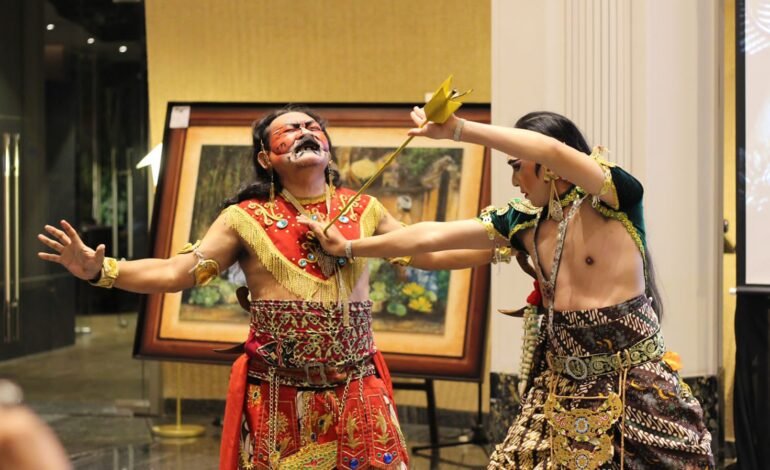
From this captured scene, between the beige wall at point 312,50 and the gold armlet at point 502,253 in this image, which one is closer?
the gold armlet at point 502,253

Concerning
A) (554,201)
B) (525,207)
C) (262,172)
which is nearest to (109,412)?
(262,172)

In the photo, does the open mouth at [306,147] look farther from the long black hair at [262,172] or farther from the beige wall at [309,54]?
the beige wall at [309,54]

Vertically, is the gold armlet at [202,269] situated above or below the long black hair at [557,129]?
below

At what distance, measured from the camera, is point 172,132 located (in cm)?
562

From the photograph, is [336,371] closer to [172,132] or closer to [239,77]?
[172,132]

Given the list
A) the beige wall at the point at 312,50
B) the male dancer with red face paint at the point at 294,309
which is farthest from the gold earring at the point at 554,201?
the beige wall at the point at 312,50

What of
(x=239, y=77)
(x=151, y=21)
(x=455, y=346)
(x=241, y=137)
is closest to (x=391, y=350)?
(x=455, y=346)

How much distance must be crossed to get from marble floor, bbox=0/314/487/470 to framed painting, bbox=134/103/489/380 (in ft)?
1.50

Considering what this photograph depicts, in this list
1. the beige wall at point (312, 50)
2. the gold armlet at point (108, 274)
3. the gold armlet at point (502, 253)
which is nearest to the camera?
the gold armlet at point (502, 253)

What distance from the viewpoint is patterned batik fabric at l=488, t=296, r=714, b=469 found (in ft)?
8.91

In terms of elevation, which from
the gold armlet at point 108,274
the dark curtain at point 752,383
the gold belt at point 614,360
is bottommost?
the dark curtain at point 752,383

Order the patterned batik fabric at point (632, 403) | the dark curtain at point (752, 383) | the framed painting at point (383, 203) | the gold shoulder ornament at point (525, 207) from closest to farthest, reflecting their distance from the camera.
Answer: the patterned batik fabric at point (632, 403) → the gold shoulder ornament at point (525, 207) → the dark curtain at point (752, 383) → the framed painting at point (383, 203)

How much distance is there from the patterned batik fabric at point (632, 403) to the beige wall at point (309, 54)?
3046 mm

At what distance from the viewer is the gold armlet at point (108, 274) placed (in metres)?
3.16
